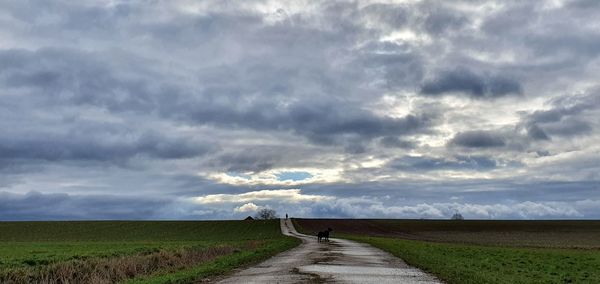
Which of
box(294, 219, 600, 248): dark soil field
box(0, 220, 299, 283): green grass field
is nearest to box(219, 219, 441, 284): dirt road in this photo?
box(0, 220, 299, 283): green grass field

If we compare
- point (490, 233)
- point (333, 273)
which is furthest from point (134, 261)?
point (490, 233)

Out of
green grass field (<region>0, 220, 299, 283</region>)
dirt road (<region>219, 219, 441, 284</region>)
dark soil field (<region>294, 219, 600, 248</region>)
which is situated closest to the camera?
dirt road (<region>219, 219, 441, 284</region>)

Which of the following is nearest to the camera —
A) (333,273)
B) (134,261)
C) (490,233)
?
(333,273)

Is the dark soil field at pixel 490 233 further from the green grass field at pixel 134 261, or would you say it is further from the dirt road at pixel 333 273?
the dirt road at pixel 333 273

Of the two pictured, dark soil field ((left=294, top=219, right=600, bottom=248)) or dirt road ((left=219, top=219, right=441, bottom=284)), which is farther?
dark soil field ((left=294, top=219, right=600, bottom=248))

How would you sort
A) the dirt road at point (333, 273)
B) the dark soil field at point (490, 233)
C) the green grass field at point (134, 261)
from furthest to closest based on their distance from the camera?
the dark soil field at point (490, 233) < the green grass field at point (134, 261) < the dirt road at point (333, 273)

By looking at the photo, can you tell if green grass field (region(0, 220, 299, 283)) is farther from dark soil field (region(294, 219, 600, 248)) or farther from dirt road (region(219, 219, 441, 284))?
dark soil field (region(294, 219, 600, 248))

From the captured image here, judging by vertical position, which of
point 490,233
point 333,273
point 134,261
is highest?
point 490,233

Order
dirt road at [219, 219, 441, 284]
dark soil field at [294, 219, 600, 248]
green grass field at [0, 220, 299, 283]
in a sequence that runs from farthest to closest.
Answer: dark soil field at [294, 219, 600, 248]
green grass field at [0, 220, 299, 283]
dirt road at [219, 219, 441, 284]

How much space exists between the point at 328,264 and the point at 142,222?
129438 mm

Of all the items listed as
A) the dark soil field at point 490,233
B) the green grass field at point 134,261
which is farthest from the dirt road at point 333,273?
the dark soil field at point 490,233

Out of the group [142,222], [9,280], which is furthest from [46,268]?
[142,222]

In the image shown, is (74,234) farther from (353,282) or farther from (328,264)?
(353,282)

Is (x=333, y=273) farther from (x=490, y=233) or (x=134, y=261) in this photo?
(x=490, y=233)
